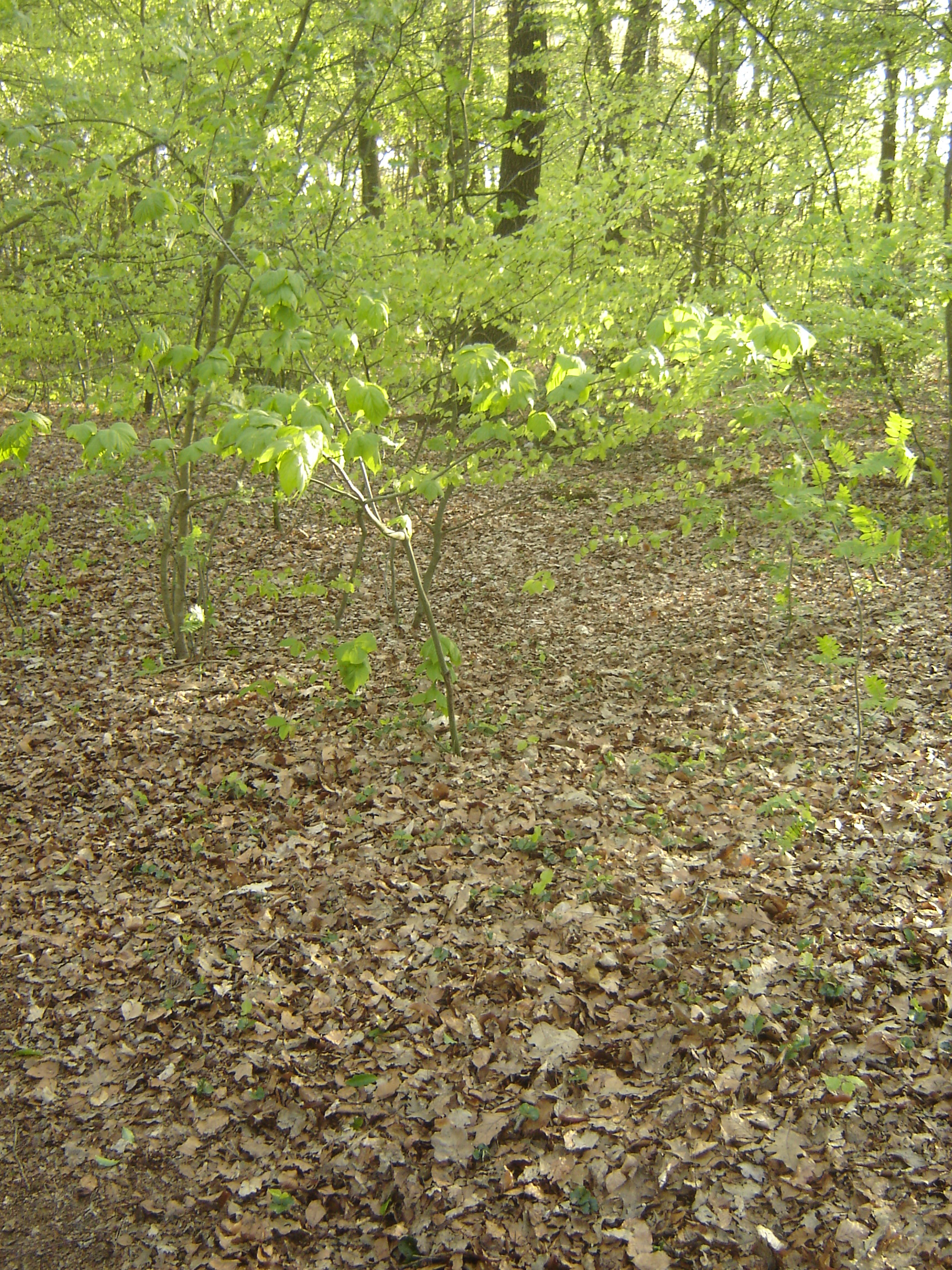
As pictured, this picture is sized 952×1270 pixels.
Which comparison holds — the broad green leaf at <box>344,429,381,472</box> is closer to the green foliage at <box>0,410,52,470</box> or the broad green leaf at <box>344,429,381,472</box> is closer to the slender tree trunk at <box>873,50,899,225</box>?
the green foliage at <box>0,410,52,470</box>

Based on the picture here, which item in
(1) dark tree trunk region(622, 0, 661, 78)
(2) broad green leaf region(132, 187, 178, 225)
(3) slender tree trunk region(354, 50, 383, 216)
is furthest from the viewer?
(1) dark tree trunk region(622, 0, 661, 78)

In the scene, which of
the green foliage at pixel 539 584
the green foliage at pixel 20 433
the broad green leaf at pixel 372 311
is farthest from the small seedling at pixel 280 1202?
the green foliage at pixel 539 584

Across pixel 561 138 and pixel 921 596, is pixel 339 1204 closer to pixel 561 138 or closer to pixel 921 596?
pixel 921 596

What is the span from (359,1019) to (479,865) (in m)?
1.00

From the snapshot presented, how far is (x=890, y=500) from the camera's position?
28.5ft

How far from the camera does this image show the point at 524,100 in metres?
7.95

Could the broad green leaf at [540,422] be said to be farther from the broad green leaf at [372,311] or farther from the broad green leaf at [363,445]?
the broad green leaf at [363,445]

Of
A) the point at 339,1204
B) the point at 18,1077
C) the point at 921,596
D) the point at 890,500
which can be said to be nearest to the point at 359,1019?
the point at 339,1204

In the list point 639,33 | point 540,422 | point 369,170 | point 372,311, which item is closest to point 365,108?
point 372,311

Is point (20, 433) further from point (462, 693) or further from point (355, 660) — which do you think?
point (462, 693)

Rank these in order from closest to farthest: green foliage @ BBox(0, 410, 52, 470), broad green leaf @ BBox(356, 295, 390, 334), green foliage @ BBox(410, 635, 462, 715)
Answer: green foliage @ BBox(0, 410, 52, 470), broad green leaf @ BBox(356, 295, 390, 334), green foliage @ BBox(410, 635, 462, 715)

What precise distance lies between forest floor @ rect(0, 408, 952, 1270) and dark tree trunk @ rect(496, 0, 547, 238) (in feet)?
15.2

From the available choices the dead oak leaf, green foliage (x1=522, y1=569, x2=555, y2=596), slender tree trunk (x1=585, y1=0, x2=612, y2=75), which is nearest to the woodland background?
the dead oak leaf

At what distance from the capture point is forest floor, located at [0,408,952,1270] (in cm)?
259
